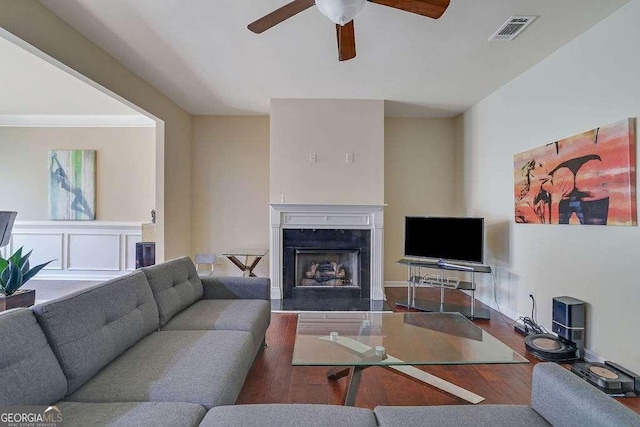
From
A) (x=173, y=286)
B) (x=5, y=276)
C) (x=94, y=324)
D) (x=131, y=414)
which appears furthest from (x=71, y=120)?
(x=131, y=414)

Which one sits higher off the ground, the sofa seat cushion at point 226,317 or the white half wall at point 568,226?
the white half wall at point 568,226

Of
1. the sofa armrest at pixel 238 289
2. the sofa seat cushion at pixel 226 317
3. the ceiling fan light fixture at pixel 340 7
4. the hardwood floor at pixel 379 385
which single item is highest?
the ceiling fan light fixture at pixel 340 7

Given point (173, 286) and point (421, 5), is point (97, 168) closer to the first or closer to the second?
point (173, 286)

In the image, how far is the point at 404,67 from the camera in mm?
3141

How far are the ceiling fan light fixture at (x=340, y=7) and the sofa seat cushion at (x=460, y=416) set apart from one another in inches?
76.2

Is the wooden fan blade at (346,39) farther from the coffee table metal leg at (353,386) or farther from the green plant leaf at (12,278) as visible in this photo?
the green plant leaf at (12,278)

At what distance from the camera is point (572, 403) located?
1000mm

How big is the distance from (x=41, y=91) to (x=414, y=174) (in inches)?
204

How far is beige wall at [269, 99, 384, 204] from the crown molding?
2.33m

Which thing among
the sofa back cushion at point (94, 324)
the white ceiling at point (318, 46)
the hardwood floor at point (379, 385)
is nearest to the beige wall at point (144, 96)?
the white ceiling at point (318, 46)

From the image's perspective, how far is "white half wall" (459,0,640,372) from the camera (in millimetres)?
2154

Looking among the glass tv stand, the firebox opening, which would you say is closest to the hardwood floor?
the glass tv stand

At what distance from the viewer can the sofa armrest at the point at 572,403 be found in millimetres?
902

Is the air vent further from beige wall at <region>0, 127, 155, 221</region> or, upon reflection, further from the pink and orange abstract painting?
beige wall at <region>0, 127, 155, 221</region>
